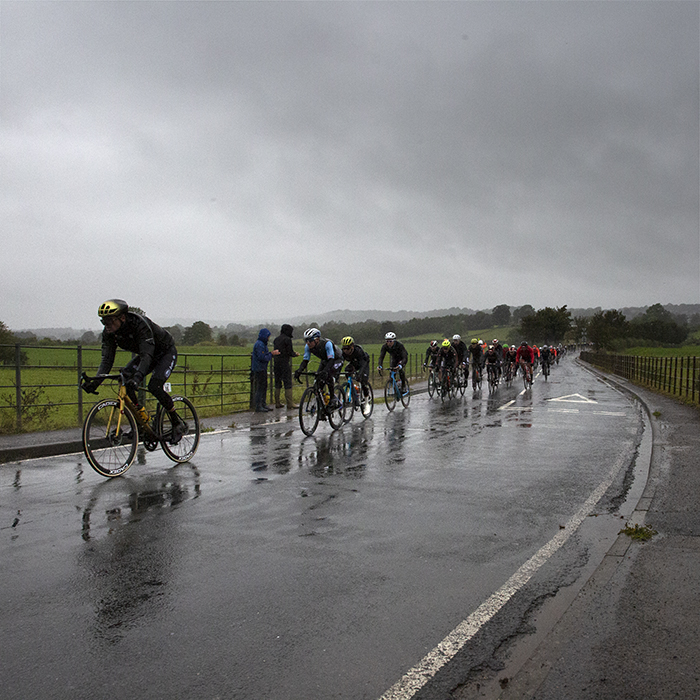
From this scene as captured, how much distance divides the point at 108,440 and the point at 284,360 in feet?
27.7

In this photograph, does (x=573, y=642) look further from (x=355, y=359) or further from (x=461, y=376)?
(x=461, y=376)

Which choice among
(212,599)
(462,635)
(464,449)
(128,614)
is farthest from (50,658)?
(464,449)

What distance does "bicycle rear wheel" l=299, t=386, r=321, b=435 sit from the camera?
11827mm

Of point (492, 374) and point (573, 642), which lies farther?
point (492, 374)

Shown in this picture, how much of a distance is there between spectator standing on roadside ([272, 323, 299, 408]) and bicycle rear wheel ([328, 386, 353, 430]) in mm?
2569

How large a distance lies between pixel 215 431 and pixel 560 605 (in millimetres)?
9188

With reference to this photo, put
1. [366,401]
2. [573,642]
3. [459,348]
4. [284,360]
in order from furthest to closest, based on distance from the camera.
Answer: [459,348], [284,360], [366,401], [573,642]

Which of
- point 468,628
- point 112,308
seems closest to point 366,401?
point 112,308

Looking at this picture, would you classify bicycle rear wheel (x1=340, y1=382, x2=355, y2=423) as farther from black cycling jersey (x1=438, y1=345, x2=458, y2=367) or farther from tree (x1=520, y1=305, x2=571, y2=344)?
tree (x1=520, y1=305, x2=571, y2=344)

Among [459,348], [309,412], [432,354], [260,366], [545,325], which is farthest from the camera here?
[545,325]

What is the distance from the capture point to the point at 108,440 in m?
7.95

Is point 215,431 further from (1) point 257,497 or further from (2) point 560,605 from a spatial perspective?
(2) point 560,605

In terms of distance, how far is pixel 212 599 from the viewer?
400 cm

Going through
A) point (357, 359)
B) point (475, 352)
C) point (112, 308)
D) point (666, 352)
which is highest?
point (112, 308)
